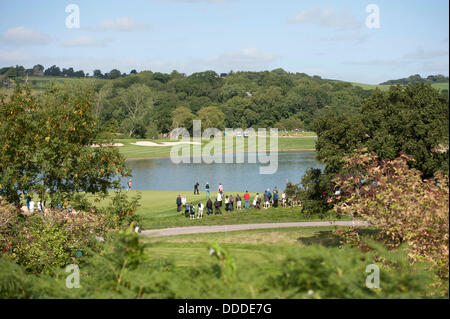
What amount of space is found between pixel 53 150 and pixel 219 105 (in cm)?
12530

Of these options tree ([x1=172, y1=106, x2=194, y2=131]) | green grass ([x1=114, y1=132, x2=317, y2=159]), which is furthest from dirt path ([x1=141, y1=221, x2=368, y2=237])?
tree ([x1=172, y1=106, x2=194, y2=131])

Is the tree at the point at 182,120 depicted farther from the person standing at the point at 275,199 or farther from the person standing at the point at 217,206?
the person standing at the point at 217,206

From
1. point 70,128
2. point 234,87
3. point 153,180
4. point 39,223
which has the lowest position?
point 153,180

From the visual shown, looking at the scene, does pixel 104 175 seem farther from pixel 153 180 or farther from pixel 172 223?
pixel 153 180

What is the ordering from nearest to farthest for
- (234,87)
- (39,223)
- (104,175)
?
(39,223)
(104,175)
(234,87)

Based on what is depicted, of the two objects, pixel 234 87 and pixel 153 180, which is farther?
pixel 234 87

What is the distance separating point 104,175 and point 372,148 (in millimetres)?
13581

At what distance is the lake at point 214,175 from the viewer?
53.1 meters

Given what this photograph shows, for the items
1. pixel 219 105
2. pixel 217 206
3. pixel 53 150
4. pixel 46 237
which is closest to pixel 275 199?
pixel 217 206

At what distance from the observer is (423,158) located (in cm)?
2489

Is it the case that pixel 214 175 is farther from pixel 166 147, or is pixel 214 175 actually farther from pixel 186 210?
pixel 166 147

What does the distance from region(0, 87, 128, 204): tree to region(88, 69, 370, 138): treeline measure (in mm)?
88995

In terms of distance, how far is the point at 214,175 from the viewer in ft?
201
